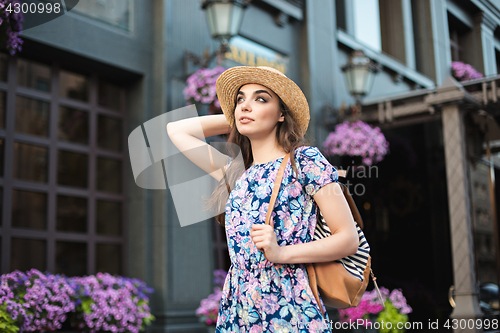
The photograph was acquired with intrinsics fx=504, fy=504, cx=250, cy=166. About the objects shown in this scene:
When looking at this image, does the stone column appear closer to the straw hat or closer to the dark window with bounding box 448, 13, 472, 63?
the dark window with bounding box 448, 13, 472, 63

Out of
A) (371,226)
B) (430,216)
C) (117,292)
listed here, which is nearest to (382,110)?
(371,226)

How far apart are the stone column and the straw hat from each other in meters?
5.01

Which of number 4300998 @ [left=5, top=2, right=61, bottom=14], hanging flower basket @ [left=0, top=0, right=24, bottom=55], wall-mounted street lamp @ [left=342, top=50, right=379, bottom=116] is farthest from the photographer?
wall-mounted street lamp @ [left=342, top=50, right=379, bottom=116]

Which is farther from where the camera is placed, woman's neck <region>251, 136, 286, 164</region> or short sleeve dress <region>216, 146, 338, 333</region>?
woman's neck <region>251, 136, 286, 164</region>

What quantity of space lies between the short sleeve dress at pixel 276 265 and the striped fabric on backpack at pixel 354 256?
4cm

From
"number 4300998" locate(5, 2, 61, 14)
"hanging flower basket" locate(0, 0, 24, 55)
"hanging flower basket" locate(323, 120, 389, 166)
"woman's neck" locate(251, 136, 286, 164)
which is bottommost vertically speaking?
"woman's neck" locate(251, 136, 286, 164)

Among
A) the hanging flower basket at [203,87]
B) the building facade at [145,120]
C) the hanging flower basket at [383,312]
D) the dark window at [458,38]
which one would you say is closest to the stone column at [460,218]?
the building facade at [145,120]

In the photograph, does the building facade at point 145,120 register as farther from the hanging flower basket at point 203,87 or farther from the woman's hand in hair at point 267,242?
the woman's hand in hair at point 267,242

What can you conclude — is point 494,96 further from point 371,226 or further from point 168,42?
point 168,42

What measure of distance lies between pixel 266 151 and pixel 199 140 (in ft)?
1.08

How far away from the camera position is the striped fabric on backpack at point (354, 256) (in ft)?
6.00

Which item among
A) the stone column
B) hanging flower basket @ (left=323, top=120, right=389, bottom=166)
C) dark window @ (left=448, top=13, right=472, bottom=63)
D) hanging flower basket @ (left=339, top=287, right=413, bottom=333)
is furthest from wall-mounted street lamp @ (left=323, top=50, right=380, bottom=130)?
hanging flower basket @ (left=339, top=287, right=413, bottom=333)

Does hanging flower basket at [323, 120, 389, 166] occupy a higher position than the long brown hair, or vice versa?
hanging flower basket at [323, 120, 389, 166]

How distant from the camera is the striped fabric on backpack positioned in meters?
1.83
